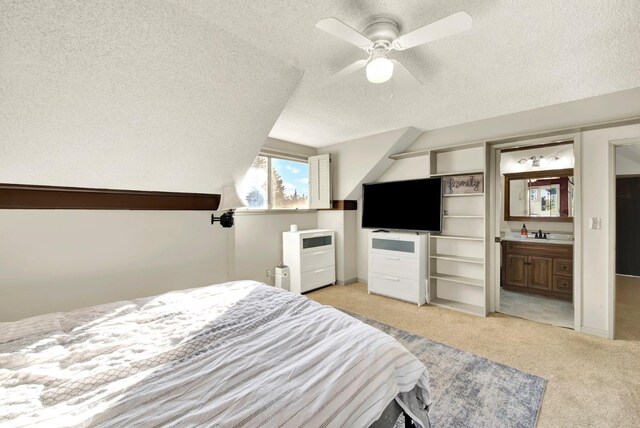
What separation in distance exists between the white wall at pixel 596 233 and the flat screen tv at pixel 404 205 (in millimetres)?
1386

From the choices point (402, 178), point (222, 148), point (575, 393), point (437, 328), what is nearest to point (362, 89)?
point (222, 148)

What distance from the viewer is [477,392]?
1.88m

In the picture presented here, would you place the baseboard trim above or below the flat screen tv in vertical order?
below

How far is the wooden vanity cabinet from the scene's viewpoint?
369cm

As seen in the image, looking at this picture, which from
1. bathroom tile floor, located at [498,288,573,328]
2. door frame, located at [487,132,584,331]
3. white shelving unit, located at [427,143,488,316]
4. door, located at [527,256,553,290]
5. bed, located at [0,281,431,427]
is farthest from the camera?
door, located at [527,256,553,290]

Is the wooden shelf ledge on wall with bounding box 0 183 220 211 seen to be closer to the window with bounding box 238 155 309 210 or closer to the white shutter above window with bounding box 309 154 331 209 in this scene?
the window with bounding box 238 155 309 210

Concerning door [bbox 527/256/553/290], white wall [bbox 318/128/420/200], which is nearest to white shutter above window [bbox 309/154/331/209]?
white wall [bbox 318/128/420/200]

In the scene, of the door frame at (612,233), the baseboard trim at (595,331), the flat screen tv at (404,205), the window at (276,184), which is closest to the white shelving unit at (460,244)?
the flat screen tv at (404,205)

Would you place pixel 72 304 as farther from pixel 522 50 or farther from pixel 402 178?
pixel 402 178

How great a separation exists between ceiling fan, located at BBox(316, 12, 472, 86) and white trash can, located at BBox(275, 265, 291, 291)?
9.22 ft

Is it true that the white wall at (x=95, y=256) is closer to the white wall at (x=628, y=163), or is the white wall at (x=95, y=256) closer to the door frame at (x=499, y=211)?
the door frame at (x=499, y=211)

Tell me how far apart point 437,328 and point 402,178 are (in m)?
2.18

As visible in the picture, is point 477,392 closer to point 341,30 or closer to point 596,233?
point 596,233

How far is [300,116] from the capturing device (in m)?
3.27
